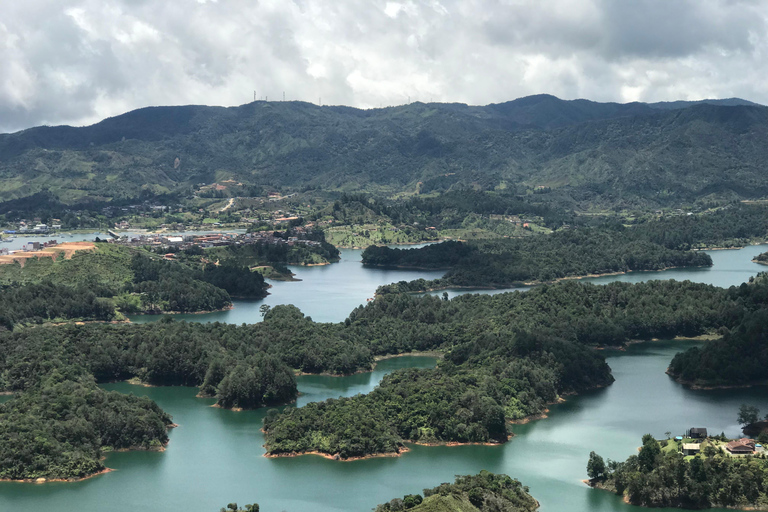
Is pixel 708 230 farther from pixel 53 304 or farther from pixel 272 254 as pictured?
pixel 53 304

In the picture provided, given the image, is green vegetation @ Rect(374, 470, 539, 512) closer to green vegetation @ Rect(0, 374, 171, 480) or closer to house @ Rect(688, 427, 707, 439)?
house @ Rect(688, 427, 707, 439)

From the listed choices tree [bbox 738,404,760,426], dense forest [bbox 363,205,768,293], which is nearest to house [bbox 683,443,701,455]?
tree [bbox 738,404,760,426]

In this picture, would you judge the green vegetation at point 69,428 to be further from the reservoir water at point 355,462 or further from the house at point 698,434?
the house at point 698,434

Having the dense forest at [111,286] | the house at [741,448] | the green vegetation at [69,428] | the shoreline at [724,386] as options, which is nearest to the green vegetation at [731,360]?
the shoreline at [724,386]

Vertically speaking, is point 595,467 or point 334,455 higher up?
point 595,467

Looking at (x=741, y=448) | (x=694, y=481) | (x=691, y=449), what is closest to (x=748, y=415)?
(x=741, y=448)

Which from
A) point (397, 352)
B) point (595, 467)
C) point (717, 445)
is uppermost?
point (397, 352)

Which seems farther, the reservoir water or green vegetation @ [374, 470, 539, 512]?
the reservoir water

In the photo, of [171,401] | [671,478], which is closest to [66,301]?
[171,401]
